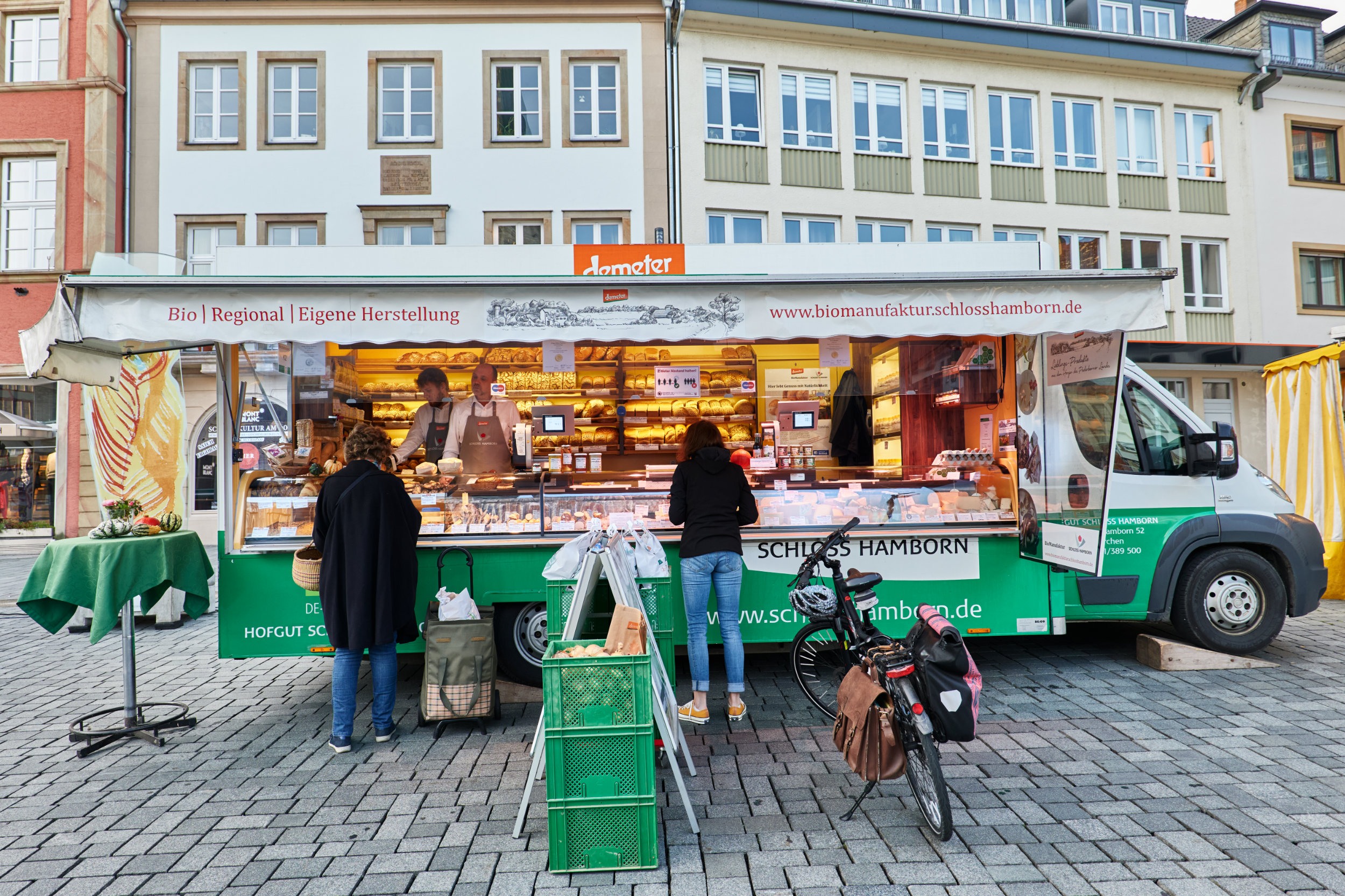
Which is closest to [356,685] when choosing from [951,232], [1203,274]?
[951,232]

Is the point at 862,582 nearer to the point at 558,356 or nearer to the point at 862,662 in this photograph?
the point at 862,662

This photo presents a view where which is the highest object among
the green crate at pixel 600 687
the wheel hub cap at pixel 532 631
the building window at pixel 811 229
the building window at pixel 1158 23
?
the building window at pixel 1158 23

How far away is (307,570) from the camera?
197 inches

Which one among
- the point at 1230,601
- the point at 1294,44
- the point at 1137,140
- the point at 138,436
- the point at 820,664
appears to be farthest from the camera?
the point at 1294,44

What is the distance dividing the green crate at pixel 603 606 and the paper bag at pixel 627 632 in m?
0.54

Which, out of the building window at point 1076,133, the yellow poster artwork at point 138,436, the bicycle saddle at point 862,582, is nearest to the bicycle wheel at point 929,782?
the bicycle saddle at point 862,582

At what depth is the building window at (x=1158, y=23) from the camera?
20.0m

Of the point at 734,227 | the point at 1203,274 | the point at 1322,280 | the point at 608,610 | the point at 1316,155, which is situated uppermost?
the point at 1316,155

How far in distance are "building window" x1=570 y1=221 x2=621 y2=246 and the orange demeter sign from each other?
10551mm

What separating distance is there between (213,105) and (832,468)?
15090 millimetres

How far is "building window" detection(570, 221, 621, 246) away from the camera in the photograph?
15.8 meters

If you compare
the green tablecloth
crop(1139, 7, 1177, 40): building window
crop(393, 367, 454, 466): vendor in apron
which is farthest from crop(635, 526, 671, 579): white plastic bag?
crop(1139, 7, 1177, 40): building window

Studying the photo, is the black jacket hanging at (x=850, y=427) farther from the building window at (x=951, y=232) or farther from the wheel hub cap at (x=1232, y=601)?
the building window at (x=951, y=232)

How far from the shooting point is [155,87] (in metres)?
15.7
